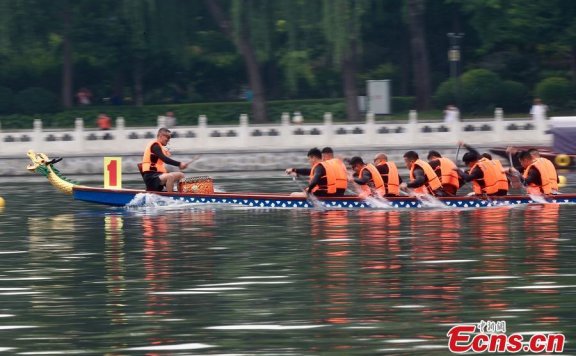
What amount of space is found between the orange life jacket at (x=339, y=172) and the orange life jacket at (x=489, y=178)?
2178 mm

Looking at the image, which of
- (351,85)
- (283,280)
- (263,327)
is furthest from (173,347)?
Result: (351,85)

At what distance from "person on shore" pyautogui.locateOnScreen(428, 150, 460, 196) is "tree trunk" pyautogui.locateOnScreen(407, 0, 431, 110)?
23664 millimetres

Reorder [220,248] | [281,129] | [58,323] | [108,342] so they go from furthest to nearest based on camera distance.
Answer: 1. [281,129]
2. [220,248]
3. [58,323]
4. [108,342]

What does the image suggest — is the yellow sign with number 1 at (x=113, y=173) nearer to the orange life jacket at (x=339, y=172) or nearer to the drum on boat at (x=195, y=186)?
the drum on boat at (x=195, y=186)

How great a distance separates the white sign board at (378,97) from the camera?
46.7 m

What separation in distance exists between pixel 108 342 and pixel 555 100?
36850mm

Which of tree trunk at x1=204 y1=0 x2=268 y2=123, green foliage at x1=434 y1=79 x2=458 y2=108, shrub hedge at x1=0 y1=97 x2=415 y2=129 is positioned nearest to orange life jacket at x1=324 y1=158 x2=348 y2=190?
tree trunk at x1=204 y1=0 x2=268 y2=123

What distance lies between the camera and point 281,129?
1528 inches

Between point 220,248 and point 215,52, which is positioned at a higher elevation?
point 215,52

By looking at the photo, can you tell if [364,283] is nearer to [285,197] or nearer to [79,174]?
[285,197]

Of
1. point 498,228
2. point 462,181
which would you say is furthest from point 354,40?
point 498,228

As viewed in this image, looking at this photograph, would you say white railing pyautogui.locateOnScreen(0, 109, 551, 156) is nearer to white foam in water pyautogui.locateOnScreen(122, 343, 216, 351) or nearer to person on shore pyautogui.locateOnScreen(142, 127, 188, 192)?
person on shore pyautogui.locateOnScreen(142, 127, 188, 192)

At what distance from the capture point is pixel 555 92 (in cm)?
4662

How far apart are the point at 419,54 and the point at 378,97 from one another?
2.41m
